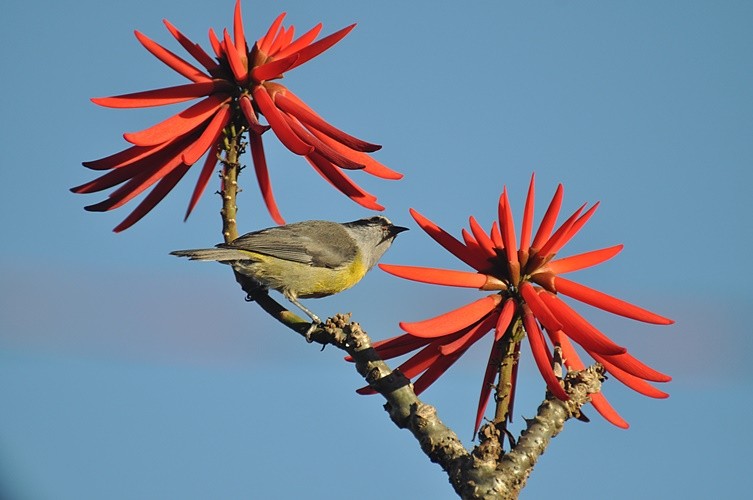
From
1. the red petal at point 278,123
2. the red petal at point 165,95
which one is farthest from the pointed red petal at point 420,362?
the red petal at point 165,95

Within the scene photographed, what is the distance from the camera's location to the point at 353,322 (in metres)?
2.62

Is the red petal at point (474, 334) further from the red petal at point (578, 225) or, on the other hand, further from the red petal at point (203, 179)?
the red petal at point (203, 179)

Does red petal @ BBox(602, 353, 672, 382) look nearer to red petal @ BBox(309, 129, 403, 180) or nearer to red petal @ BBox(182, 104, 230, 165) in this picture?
red petal @ BBox(309, 129, 403, 180)

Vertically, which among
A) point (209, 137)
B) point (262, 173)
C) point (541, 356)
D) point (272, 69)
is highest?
point (272, 69)

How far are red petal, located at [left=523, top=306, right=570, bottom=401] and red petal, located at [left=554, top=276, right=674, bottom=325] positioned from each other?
0.16 meters

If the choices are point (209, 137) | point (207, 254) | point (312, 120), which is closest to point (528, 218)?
point (312, 120)

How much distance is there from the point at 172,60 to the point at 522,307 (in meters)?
1.62

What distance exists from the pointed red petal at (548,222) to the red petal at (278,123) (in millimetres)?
828

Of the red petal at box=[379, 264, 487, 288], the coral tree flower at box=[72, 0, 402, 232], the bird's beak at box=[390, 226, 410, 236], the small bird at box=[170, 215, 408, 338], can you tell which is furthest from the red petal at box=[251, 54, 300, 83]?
the bird's beak at box=[390, 226, 410, 236]

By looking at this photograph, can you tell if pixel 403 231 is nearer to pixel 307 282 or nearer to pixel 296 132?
pixel 307 282

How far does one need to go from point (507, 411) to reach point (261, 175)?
1.57m

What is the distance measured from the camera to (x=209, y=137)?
3.06 meters

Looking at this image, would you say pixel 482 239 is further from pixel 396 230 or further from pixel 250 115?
pixel 396 230

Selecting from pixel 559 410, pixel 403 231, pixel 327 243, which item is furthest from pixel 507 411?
pixel 403 231
